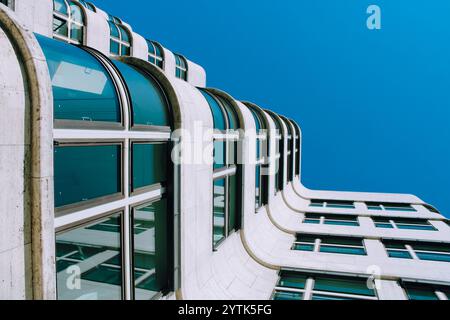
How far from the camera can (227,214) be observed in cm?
1489

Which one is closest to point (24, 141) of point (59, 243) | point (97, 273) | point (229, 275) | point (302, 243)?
point (59, 243)

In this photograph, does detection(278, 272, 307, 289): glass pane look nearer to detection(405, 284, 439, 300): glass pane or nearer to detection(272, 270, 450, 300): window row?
detection(272, 270, 450, 300): window row

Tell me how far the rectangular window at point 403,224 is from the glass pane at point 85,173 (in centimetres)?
2231

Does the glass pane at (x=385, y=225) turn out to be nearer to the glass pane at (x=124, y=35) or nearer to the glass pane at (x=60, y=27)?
the glass pane at (x=60, y=27)

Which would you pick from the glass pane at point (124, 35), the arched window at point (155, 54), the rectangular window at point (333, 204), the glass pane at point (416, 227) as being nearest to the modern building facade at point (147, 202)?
the glass pane at point (416, 227)

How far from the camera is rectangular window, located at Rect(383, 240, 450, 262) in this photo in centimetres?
1900

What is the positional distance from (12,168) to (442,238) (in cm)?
2317

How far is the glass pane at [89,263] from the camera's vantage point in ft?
20.2

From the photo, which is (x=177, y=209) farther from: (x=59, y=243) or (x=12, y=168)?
(x=12, y=168)

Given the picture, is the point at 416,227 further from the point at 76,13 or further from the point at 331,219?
the point at 76,13

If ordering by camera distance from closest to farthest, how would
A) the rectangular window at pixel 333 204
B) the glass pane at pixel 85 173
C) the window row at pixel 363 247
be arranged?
the glass pane at pixel 85 173
the window row at pixel 363 247
the rectangular window at pixel 333 204

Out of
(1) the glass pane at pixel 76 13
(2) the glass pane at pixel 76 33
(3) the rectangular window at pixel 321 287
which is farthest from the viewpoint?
(1) the glass pane at pixel 76 13

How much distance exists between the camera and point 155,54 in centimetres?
3819

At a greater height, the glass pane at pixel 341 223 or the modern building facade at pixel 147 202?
the modern building facade at pixel 147 202
